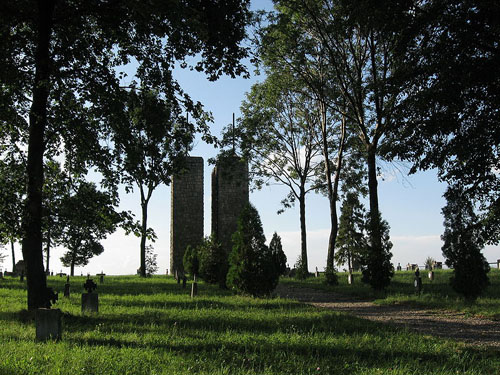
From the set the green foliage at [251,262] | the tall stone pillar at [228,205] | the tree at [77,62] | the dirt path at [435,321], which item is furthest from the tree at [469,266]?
the tall stone pillar at [228,205]

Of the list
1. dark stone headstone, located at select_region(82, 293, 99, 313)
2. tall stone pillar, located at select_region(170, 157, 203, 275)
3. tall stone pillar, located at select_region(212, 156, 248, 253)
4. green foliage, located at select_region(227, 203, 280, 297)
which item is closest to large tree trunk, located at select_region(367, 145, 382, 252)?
green foliage, located at select_region(227, 203, 280, 297)

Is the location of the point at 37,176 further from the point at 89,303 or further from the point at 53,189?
the point at 89,303

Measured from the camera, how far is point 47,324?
6.93 m

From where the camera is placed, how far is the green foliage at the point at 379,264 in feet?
53.9

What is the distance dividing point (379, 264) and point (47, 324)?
12538mm

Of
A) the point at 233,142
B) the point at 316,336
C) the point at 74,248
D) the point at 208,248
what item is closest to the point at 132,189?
the point at 316,336

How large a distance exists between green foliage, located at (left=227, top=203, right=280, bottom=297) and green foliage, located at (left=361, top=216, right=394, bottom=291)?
4535 millimetres

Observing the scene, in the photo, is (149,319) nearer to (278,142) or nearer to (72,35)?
(72,35)

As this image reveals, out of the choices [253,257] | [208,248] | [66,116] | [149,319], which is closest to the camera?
[149,319]

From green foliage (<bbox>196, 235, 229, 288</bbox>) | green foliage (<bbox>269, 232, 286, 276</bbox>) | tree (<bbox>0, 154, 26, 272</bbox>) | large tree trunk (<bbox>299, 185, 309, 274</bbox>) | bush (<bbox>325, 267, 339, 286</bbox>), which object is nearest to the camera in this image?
tree (<bbox>0, 154, 26, 272</bbox>)

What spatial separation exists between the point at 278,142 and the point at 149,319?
19.5 m

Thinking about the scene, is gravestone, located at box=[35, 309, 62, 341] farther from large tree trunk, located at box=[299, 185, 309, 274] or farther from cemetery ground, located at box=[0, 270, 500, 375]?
large tree trunk, located at box=[299, 185, 309, 274]

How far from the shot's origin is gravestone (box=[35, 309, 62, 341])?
6.90 m

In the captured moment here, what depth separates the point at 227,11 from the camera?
10.6 meters
